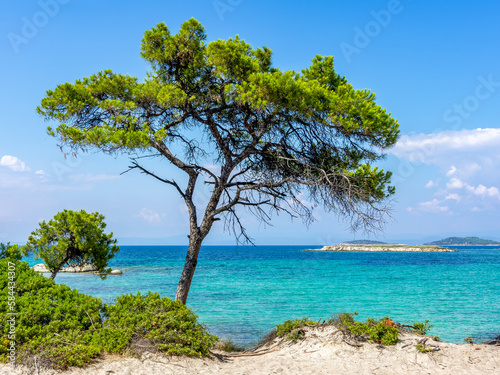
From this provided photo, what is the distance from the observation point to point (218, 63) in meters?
9.09

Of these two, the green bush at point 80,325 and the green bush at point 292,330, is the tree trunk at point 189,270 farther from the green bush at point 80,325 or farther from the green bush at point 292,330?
the green bush at point 292,330

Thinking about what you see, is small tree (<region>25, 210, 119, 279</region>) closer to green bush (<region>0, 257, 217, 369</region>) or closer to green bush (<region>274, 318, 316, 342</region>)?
green bush (<region>0, 257, 217, 369</region>)

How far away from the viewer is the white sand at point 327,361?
233 inches

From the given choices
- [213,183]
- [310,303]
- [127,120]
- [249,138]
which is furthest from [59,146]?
[310,303]

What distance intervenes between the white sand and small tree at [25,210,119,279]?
4.29m

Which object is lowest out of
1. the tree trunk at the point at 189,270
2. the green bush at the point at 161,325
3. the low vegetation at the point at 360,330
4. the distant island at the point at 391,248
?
the distant island at the point at 391,248

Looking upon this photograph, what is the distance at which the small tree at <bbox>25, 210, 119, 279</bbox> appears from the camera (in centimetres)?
962

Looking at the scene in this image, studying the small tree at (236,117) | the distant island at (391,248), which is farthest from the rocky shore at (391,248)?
the small tree at (236,117)

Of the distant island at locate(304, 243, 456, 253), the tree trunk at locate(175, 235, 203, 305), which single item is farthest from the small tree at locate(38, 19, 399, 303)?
the distant island at locate(304, 243, 456, 253)

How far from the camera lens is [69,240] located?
9.76 meters

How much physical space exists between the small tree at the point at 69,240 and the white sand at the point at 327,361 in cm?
429

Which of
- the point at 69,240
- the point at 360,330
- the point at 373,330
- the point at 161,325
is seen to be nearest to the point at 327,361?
the point at 360,330

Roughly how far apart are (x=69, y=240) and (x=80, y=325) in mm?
3765

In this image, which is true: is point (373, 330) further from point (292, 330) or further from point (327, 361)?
point (292, 330)
